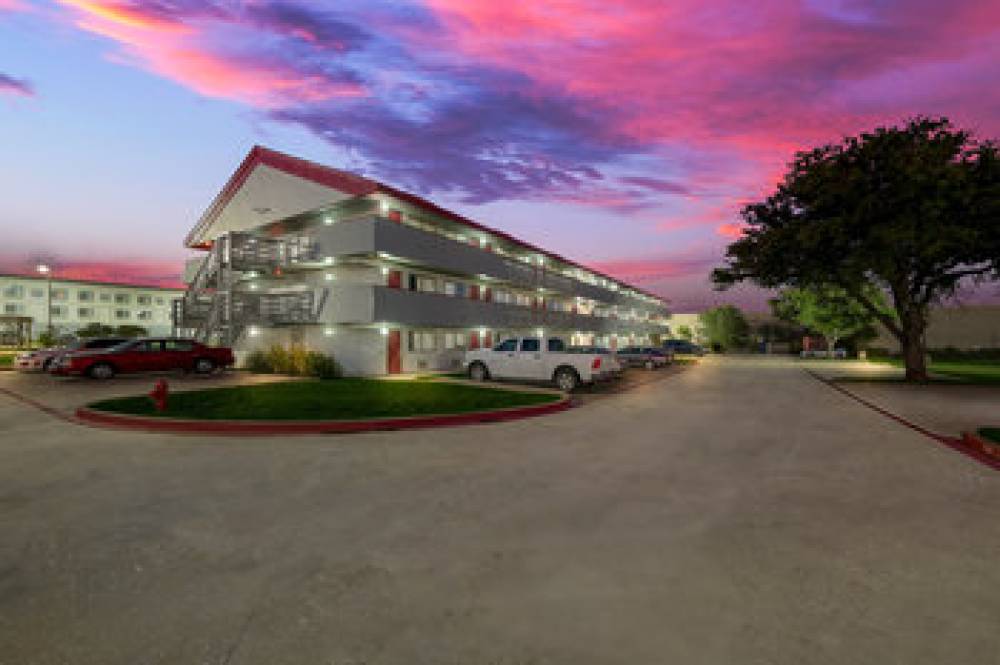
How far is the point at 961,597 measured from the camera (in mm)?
3393

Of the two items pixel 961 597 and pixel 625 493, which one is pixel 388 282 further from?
pixel 961 597

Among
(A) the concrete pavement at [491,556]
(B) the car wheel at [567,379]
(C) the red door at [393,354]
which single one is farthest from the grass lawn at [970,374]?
(C) the red door at [393,354]

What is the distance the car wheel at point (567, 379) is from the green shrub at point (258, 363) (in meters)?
14.2

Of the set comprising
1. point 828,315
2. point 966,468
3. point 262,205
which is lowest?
point 966,468

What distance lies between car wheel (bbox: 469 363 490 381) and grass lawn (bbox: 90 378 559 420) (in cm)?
263

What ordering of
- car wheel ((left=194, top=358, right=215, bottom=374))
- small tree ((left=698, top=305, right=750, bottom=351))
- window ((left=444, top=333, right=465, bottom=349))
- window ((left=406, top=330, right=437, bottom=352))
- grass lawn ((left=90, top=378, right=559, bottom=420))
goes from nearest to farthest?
grass lawn ((left=90, top=378, right=559, bottom=420)) → car wheel ((left=194, top=358, right=215, bottom=374)) → window ((left=406, top=330, right=437, bottom=352)) → window ((left=444, top=333, right=465, bottom=349)) → small tree ((left=698, top=305, right=750, bottom=351))

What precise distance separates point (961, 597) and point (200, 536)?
20.9 feet

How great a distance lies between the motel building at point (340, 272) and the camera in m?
20.8

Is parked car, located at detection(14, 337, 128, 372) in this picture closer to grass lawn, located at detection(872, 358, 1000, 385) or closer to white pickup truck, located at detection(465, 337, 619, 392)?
white pickup truck, located at detection(465, 337, 619, 392)

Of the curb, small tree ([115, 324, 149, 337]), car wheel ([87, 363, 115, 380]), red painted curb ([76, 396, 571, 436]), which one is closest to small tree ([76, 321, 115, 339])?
small tree ([115, 324, 149, 337])

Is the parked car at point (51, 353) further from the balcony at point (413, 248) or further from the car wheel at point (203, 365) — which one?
the balcony at point (413, 248)

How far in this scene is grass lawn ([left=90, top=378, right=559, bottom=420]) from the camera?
33.8 ft

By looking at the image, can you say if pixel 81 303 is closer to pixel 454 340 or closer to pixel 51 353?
pixel 51 353

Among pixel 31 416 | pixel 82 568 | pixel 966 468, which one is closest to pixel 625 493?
pixel 82 568
